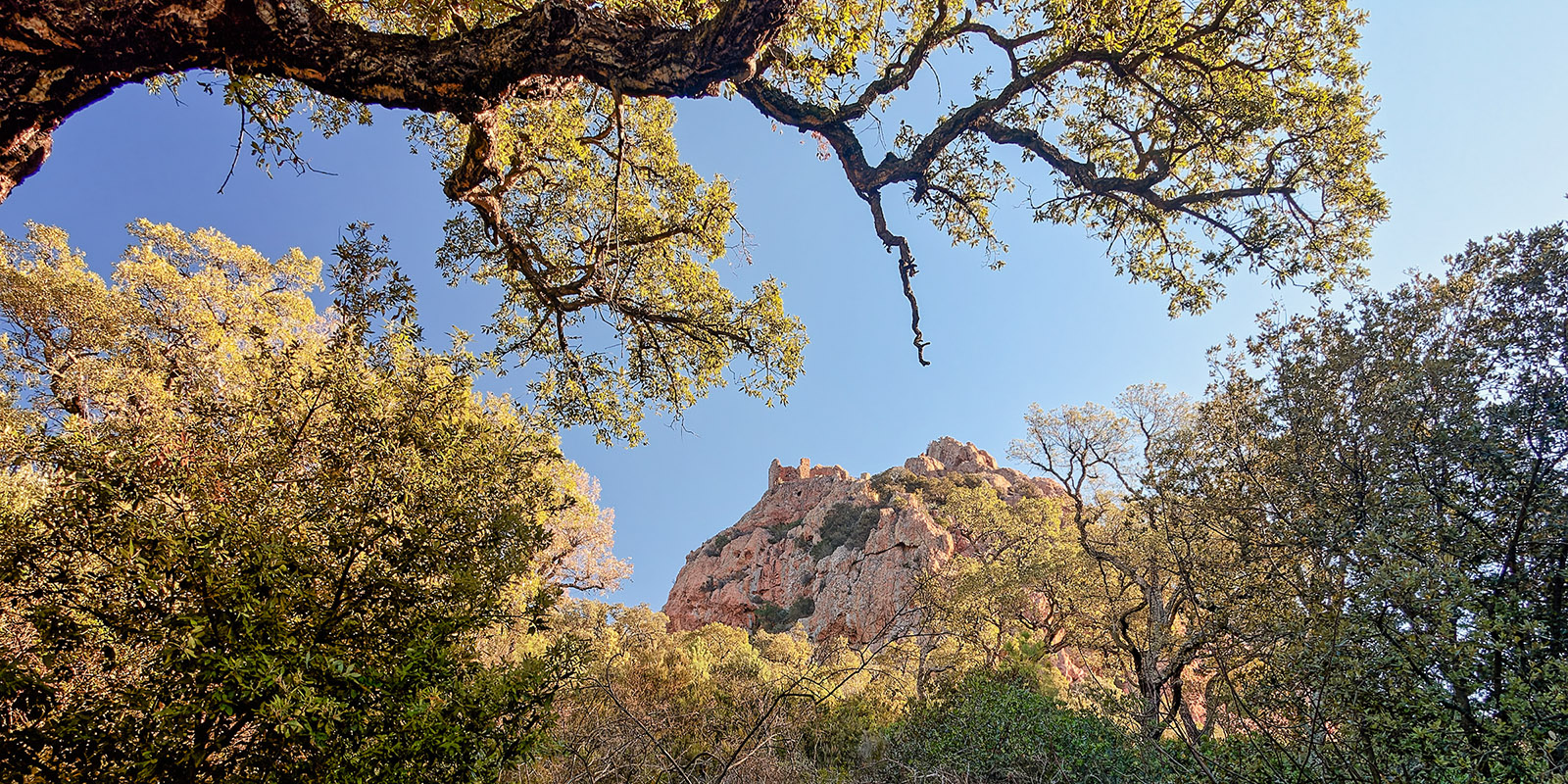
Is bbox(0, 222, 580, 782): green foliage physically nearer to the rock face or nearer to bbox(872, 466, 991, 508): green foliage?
the rock face

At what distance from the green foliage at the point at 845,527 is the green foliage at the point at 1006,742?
2646cm

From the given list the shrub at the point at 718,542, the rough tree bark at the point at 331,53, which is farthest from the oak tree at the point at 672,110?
the shrub at the point at 718,542

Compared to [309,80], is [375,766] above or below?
below

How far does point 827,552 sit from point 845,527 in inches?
85.6

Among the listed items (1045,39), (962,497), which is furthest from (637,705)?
(962,497)

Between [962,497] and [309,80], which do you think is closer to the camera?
[309,80]

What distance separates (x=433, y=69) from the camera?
11.3ft

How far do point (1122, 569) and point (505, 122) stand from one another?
12.4m

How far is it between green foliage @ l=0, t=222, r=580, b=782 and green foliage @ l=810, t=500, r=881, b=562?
107 feet

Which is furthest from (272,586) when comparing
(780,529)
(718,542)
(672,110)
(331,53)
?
(718,542)

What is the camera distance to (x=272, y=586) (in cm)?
256

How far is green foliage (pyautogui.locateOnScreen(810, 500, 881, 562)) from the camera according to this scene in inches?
1427

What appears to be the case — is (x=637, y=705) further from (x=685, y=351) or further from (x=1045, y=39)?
(x=1045, y=39)

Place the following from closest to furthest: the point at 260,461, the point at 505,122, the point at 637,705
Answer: the point at 260,461
the point at 505,122
the point at 637,705
